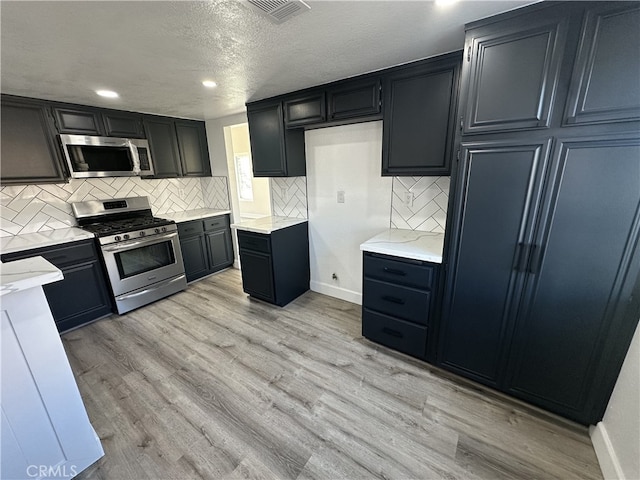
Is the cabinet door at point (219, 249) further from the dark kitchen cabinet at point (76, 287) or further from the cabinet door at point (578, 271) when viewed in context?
the cabinet door at point (578, 271)

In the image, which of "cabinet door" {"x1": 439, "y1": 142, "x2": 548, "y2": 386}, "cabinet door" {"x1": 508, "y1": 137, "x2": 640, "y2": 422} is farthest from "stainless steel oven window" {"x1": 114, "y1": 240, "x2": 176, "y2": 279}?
"cabinet door" {"x1": 508, "y1": 137, "x2": 640, "y2": 422}

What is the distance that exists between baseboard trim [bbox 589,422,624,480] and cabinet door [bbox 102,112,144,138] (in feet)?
15.9

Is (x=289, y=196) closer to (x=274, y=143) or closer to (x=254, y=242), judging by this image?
(x=274, y=143)

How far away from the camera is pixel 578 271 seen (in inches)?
53.6

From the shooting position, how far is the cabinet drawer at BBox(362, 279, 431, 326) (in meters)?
1.95

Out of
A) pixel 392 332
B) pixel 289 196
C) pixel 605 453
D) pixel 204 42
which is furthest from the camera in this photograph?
pixel 289 196

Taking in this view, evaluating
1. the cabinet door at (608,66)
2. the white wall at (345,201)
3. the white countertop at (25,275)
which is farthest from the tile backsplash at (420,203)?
the white countertop at (25,275)

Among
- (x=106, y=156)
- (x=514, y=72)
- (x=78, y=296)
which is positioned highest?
(x=514, y=72)

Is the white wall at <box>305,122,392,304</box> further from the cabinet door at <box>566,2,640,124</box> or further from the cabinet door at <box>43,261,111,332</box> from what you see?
the cabinet door at <box>43,261,111,332</box>

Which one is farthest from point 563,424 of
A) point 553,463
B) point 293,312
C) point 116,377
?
point 116,377

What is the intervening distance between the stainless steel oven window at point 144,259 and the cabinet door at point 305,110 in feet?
7.02

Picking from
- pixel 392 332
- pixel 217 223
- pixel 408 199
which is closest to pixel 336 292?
pixel 392 332

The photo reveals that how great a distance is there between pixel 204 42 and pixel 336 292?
2.62 m

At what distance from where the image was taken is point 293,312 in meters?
2.85
